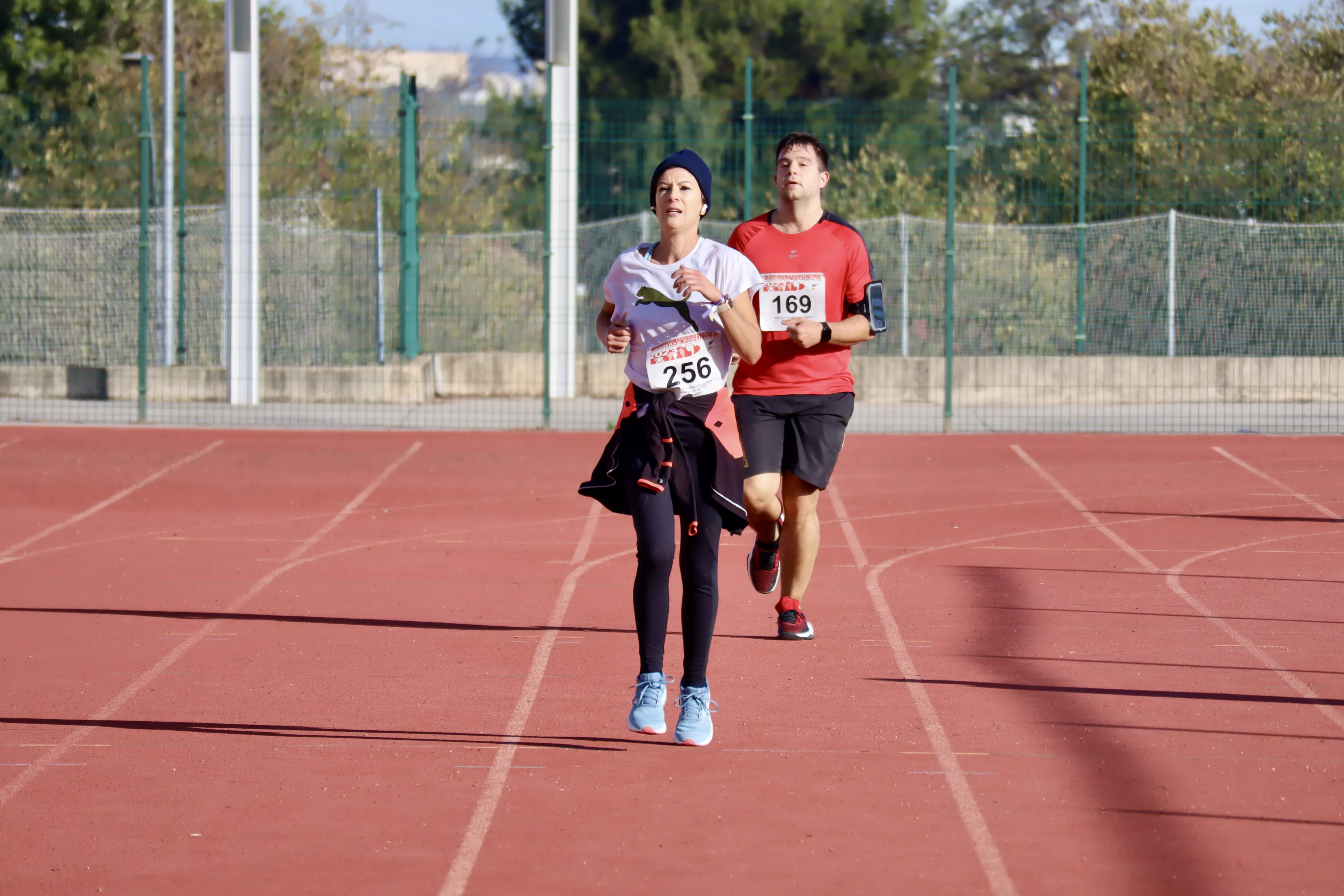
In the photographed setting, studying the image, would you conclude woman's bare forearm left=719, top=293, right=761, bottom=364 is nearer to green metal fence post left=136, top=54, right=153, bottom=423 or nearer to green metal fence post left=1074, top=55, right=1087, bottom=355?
green metal fence post left=136, top=54, right=153, bottom=423

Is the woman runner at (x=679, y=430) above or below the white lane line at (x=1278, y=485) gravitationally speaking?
above

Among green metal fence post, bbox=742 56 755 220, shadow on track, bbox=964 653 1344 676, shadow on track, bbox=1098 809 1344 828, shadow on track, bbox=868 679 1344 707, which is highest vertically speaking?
green metal fence post, bbox=742 56 755 220

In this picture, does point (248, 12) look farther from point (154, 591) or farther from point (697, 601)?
point (697, 601)

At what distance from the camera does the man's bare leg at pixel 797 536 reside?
22.0ft

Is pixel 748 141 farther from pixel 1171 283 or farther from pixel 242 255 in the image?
pixel 1171 283

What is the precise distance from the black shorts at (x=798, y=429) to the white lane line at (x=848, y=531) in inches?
84.8

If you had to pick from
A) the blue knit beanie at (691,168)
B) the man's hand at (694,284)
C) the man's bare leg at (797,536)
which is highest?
the blue knit beanie at (691,168)

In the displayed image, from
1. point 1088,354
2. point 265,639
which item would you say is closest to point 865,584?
point 265,639

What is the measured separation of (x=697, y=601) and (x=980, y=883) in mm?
1461

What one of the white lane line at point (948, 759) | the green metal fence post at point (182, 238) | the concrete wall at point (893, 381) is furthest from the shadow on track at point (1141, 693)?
the green metal fence post at point (182, 238)

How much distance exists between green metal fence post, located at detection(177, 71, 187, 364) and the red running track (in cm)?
541

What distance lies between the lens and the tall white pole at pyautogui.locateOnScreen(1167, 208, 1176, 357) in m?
17.6

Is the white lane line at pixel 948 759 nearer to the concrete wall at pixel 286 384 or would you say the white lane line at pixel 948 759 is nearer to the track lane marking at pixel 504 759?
the track lane marking at pixel 504 759

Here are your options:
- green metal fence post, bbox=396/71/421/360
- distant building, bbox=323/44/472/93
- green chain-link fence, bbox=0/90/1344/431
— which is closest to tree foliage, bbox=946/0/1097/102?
distant building, bbox=323/44/472/93
